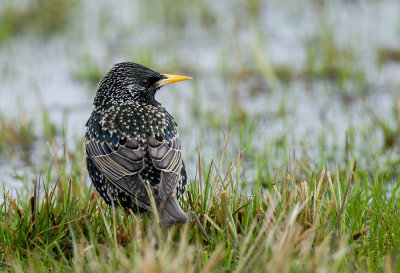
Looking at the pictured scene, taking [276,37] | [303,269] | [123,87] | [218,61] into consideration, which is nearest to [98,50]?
[218,61]

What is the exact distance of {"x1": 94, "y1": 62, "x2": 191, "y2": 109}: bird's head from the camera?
504 cm

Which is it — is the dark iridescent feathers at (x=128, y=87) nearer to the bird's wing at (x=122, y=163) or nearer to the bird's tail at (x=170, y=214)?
the bird's wing at (x=122, y=163)

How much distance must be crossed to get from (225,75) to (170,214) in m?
4.96

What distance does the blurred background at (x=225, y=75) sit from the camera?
647 cm

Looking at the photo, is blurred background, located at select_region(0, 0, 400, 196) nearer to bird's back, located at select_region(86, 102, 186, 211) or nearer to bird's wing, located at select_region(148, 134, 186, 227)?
bird's back, located at select_region(86, 102, 186, 211)

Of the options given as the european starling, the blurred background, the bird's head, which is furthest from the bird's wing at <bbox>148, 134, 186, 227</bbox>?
the blurred background

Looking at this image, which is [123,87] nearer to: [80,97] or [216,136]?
[216,136]

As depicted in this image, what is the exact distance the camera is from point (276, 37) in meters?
10.3

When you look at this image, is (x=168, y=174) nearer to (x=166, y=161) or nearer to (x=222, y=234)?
(x=166, y=161)

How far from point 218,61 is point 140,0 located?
264 cm

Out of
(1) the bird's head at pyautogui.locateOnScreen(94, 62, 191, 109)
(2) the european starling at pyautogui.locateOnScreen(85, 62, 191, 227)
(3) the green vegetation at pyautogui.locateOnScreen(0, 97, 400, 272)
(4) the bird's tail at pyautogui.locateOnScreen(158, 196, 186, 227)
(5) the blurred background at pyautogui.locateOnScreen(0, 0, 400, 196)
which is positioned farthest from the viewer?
(5) the blurred background at pyautogui.locateOnScreen(0, 0, 400, 196)

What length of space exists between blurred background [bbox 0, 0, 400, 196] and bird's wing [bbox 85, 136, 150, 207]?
2.75 ft

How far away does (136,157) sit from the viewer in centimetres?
429

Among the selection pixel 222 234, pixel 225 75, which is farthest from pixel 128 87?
pixel 225 75
